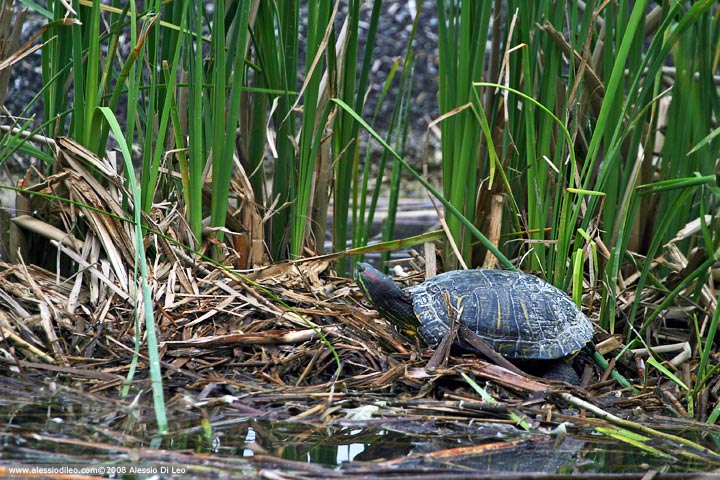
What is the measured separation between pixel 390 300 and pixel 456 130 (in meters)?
0.64

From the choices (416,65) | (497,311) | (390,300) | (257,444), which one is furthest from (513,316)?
(416,65)

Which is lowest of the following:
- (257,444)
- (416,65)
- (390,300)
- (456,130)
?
(257,444)

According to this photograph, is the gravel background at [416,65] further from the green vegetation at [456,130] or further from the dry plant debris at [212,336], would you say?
the dry plant debris at [212,336]

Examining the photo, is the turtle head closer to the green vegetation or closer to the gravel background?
the green vegetation

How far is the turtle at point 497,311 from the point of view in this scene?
2.29m

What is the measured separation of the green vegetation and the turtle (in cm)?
10

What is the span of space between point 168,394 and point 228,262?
751 mm

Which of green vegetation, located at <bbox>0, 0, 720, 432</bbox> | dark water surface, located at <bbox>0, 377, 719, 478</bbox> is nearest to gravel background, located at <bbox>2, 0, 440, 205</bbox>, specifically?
green vegetation, located at <bbox>0, 0, 720, 432</bbox>

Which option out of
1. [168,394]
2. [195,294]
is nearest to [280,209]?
[195,294]

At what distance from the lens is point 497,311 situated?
232 cm

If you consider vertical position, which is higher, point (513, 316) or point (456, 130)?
point (456, 130)

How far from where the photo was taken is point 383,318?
8.30 feet

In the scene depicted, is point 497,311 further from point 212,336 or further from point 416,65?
point 416,65

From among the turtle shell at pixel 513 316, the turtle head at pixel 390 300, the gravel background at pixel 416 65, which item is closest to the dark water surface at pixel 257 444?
the turtle shell at pixel 513 316
